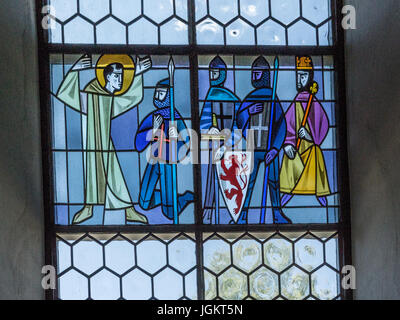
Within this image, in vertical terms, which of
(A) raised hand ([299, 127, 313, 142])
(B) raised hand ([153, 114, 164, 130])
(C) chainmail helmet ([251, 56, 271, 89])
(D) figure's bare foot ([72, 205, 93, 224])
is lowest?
(D) figure's bare foot ([72, 205, 93, 224])

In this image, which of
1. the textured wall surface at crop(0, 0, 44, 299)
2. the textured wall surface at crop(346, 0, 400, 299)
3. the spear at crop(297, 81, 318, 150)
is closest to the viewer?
the textured wall surface at crop(0, 0, 44, 299)

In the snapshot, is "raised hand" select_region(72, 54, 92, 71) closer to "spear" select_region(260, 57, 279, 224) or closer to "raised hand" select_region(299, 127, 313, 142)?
"spear" select_region(260, 57, 279, 224)

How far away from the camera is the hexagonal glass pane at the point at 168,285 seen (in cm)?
374

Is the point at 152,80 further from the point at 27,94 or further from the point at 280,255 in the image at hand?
the point at 280,255

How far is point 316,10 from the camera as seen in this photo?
4.00 meters

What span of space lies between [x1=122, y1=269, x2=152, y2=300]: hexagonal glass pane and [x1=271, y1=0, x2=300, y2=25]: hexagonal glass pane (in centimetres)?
149

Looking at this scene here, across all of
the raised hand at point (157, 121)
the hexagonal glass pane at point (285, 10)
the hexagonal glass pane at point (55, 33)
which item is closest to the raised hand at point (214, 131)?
the raised hand at point (157, 121)

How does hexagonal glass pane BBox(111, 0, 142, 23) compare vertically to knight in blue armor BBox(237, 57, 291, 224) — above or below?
above

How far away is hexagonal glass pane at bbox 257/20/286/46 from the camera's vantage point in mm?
3961

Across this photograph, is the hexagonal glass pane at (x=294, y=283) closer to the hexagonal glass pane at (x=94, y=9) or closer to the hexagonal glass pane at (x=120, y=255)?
the hexagonal glass pane at (x=120, y=255)

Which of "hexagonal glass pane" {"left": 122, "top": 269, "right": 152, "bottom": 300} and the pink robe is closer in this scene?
"hexagonal glass pane" {"left": 122, "top": 269, "right": 152, "bottom": 300}

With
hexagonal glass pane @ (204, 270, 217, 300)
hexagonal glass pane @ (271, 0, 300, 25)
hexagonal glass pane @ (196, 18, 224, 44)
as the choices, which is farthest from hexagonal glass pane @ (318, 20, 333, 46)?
hexagonal glass pane @ (204, 270, 217, 300)

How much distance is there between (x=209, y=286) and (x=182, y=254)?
8.1 inches

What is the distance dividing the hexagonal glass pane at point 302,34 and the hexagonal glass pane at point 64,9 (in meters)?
1.12
